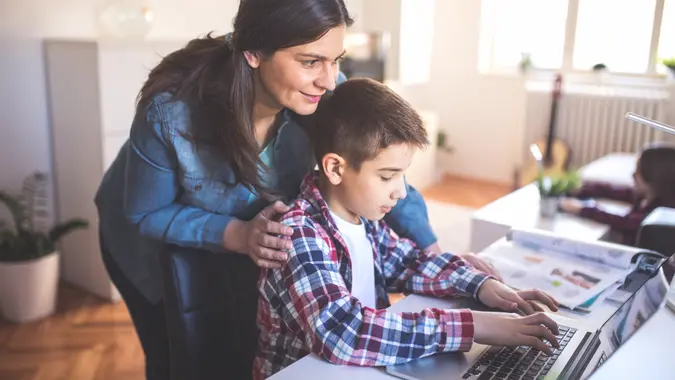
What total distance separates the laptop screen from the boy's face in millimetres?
397

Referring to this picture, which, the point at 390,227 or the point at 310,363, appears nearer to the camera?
the point at 310,363

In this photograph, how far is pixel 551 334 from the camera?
3.26 ft

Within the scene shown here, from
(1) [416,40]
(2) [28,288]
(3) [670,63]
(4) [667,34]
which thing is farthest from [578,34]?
(2) [28,288]

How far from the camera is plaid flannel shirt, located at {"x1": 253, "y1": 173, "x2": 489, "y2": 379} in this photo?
3.21 feet

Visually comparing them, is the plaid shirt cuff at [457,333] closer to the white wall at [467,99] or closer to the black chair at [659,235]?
the black chair at [659,235]

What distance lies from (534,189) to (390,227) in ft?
6.33

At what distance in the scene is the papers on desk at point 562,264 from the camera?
4.12ft

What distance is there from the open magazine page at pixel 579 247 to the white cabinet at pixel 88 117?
1.71 m

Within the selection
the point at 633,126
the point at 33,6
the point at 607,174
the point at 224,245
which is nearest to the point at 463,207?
the point at 607,174

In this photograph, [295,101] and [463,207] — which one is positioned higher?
[295,101]

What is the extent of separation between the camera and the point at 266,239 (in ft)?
3.56

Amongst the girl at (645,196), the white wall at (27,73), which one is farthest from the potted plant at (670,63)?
the white wall at (27,73)

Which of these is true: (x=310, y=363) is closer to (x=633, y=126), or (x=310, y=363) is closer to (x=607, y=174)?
(x=607, y=174)

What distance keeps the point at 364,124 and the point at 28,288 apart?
207cm
